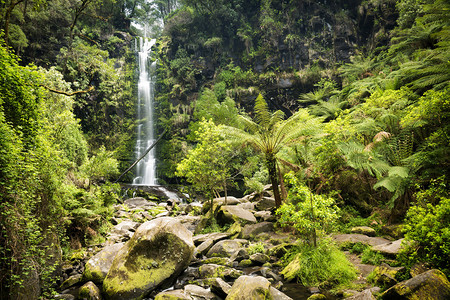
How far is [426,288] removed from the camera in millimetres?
2826

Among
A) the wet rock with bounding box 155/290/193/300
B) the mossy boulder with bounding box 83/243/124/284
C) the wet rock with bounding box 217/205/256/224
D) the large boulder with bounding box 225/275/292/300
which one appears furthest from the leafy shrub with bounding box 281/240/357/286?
the mossy boulder with bounding box 83/243/124/284

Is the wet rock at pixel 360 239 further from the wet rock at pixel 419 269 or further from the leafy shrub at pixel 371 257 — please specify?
the wet rock at pixel 419 269

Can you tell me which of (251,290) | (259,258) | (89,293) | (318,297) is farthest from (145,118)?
(318,297)

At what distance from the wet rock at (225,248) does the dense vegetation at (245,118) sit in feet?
5.54

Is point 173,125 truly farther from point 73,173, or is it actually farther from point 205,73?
point 73,173

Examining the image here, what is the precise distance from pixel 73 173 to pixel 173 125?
14.9 m

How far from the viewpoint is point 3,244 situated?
3.88 meters

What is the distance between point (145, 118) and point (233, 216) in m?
21.6

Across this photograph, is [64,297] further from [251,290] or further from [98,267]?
[251,290]

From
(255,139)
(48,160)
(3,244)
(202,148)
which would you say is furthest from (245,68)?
(3,244)

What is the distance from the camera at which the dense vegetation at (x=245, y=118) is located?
15.1 ft

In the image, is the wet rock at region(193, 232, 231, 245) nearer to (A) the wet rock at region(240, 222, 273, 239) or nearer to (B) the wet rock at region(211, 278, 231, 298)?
(A) the wet rock at region(240, 222, 273, 239)

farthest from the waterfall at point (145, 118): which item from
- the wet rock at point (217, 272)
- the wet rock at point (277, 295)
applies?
the wet rock at point (277, 295)

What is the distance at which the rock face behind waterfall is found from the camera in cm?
515
